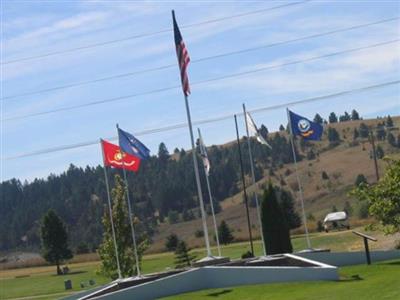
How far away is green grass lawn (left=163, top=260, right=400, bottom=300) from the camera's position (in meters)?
18.6

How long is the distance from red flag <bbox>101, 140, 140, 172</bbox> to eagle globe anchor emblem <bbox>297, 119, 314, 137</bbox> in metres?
6.99

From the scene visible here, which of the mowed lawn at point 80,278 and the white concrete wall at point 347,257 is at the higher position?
the white concrete wall at point 347,257

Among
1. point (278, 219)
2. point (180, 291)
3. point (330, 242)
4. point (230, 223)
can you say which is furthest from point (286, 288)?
point (230, 223)

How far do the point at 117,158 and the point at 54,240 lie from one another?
57232mm

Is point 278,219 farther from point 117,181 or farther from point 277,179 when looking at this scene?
point 277,179

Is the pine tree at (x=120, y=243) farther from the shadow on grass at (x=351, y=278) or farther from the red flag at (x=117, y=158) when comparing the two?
the shadow on grass at (x=351, y=278)

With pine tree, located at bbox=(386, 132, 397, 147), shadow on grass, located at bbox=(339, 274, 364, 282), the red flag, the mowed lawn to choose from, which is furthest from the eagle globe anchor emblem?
pine tree, located at bbox=(386, 132, 397, 147)

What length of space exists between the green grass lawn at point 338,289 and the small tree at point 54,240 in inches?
2555

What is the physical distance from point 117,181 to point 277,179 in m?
130

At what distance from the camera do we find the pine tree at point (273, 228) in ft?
116

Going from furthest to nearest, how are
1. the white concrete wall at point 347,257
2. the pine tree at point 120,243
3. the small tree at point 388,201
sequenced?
the pine tree at point 120,243
the white concrete wall at point 347,257
the small tree at point 388,201

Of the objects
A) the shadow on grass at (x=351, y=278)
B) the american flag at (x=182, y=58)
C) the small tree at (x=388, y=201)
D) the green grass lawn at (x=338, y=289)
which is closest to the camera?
the green grass lawn at (x=338, y=289)

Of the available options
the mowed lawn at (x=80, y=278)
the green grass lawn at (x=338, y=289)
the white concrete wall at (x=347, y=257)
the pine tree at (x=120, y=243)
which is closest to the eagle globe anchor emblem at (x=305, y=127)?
the white concrete wall at (x=347, y=257)

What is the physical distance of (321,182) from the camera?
535 feet
